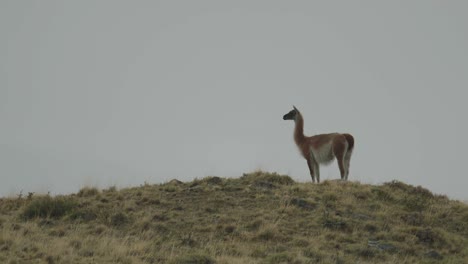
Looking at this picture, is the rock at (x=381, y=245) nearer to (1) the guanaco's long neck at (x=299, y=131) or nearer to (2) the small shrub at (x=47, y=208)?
(2) the small shrub at (x=47, y=208)

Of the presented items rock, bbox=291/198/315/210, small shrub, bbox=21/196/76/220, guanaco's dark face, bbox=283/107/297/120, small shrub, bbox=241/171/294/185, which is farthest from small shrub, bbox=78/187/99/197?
guanaco's dark face, bbox=283/107/297/120

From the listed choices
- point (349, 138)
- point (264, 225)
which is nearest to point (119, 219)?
point (264, 225)

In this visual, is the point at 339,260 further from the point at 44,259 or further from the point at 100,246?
the point at 44,259

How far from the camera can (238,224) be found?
16.0 metres

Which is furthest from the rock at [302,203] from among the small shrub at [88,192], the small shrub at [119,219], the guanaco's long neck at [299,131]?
the guanaco's long neck at [299,131]

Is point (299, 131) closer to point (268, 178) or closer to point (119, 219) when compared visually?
point (268, 178)

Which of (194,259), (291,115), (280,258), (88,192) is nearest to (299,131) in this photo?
(291,115)

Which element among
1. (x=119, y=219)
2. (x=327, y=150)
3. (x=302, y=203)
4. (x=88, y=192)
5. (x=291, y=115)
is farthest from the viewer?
(x=291, y=115)

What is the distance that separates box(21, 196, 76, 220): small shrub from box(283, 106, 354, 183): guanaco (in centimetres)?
934

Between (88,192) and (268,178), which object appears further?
(268,178)

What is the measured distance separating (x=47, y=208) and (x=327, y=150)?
10.4 meters

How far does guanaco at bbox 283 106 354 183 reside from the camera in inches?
874

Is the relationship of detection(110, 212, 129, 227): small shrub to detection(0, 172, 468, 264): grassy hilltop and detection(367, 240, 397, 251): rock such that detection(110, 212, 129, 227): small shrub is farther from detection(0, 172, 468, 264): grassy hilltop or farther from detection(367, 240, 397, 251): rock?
detection(367, 240, 397, 251): rock

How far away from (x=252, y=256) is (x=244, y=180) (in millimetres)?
6849
